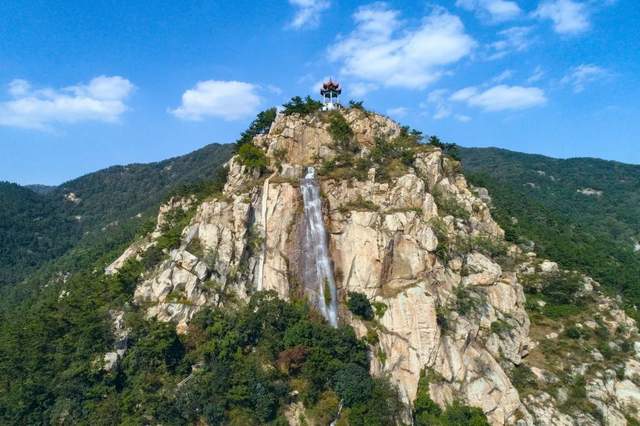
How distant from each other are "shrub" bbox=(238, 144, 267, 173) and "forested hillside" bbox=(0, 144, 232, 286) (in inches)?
1703

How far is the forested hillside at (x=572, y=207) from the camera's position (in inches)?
2344

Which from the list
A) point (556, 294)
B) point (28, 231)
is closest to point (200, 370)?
point (556, 294)

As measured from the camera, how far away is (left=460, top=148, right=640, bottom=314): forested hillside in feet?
195

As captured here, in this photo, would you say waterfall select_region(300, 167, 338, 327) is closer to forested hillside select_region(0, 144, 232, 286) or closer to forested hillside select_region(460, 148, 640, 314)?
forested hillside select_region(460, 148, 640, 314)

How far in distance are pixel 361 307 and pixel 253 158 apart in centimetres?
1990

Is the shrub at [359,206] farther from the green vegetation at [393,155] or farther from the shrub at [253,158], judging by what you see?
the shrub at [253,158]

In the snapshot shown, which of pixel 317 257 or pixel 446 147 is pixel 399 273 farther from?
pixel 446 147

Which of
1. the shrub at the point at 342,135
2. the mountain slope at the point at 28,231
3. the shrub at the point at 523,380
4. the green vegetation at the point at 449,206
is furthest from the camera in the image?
the mountain slope at the point at 28,231

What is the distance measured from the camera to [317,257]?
43469 mm

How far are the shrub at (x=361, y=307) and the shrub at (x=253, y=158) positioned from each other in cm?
1770

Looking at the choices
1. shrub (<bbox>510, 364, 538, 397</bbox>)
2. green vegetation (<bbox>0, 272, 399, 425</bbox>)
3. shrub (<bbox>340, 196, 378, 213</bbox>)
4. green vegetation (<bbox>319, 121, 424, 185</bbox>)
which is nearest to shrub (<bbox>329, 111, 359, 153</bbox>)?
green vegetation (<bbox>319, 121, 424, 185</bbox>)

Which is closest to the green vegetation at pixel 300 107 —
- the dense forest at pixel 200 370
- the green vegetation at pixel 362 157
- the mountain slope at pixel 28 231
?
the green vegetation at pixel 362 157

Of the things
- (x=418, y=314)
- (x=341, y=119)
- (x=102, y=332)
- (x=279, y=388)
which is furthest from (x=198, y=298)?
(x=341, y=119)

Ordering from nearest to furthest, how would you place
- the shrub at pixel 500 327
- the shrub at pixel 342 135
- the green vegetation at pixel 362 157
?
1. the shrub at pixel 500 327
2. the green vegetation at pixel 362 157
3. the shrub at pixel 342 135
